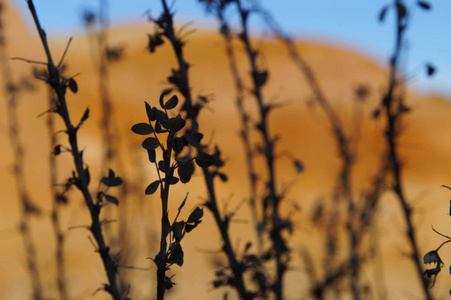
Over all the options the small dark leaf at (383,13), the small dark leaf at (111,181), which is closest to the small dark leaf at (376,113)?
the small dark leaf at (383,13)

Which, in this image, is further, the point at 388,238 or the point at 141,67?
the point at 141,67

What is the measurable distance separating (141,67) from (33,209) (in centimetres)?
2895

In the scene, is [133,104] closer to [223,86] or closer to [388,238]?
[223,86]

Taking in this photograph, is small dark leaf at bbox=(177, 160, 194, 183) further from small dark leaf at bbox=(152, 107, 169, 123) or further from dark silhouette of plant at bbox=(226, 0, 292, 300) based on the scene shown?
dark silhouette of plant at bbox=(226, 0, 292, 300)

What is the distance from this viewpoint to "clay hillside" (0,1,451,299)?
8328 mm

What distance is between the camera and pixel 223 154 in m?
10.3

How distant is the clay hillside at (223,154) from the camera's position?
27.3 feet

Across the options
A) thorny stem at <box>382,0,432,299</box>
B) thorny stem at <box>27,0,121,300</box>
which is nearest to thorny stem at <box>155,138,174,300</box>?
thorny stem at <box>27,0,121,300</box>

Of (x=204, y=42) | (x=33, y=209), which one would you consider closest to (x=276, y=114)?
(x=204, y=42)

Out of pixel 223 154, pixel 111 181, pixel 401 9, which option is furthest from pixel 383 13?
pixel 223 154

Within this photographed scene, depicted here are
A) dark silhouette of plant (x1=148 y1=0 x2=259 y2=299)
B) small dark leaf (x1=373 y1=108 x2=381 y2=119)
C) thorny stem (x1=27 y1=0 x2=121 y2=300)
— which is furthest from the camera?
small dark leaf (x1=373 y1=108 x2=381 y2=119)

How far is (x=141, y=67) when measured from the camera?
3244cm

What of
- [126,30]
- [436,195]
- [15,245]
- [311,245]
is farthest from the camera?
[126,30]

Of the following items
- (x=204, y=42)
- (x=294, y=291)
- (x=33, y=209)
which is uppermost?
(x=204, y=42)
